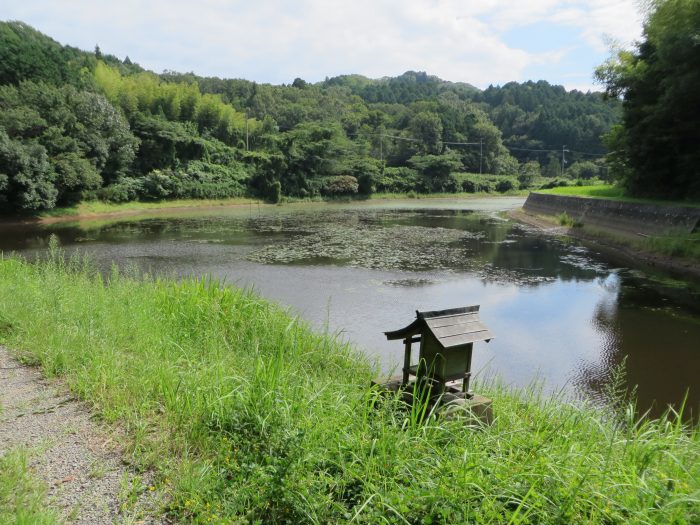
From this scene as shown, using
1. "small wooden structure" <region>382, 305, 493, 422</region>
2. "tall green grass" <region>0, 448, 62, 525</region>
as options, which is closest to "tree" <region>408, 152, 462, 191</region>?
"small wooden structure" <region>382, 305, 493, 422</region>

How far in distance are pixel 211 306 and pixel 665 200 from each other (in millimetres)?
17564

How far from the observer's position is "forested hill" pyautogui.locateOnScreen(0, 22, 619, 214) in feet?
76.9

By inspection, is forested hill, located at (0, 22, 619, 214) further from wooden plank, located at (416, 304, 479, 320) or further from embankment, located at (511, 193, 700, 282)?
embankment, located at (511, 193, 700, 282)

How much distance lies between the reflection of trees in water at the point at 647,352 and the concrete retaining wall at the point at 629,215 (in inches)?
205

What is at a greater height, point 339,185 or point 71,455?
point 71,455

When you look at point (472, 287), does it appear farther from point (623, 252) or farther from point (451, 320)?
point (451, 320)

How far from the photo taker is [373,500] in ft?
7.36

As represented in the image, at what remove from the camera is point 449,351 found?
10.4 feet

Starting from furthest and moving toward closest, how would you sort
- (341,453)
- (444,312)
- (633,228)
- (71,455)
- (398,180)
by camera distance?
1. (398,180)
2. (633,228)
3. (444,312)
4. (71,455)
5. (341,453)

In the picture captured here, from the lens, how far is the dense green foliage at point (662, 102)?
13641mm

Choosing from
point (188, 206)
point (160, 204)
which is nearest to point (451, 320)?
point (160, 204)

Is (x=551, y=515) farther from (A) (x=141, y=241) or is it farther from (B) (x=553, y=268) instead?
(A) (x=141, y=241)

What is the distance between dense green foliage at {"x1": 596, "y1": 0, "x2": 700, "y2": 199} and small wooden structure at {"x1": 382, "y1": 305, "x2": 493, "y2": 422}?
13699 millimetres

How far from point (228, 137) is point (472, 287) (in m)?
39.0
